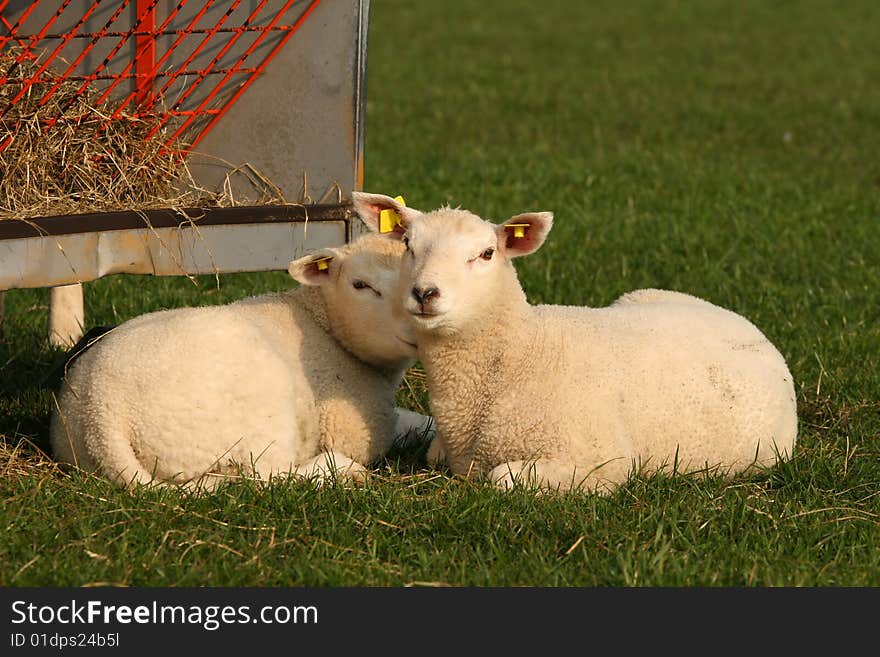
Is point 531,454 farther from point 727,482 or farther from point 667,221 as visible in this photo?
point 667,221

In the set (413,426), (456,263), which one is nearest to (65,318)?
(413,426)

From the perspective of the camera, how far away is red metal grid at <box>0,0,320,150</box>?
17.6ft

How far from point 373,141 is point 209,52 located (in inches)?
265

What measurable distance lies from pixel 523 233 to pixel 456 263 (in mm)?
336

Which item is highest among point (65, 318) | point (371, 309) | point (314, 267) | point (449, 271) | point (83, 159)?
point (83, 159)

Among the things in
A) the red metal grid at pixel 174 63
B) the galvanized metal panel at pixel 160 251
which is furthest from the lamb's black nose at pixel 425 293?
the red metal grid at pixel 174 63

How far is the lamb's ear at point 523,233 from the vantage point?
469 cm

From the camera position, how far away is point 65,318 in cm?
634

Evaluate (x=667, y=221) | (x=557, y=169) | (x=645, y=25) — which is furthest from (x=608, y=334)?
(x=645, y=25)

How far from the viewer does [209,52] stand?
18.2 ft

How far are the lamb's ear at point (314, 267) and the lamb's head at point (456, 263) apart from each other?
293mm

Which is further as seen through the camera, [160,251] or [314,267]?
[314,267]

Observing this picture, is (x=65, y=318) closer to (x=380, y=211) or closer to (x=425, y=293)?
(x=380, y=211)

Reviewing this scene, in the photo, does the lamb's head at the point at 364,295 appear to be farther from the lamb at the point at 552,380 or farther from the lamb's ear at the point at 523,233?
the lamb's ear at the point at 523,233
